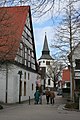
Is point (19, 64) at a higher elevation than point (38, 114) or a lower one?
higher

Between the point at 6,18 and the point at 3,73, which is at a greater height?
the point at 6,18

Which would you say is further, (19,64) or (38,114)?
(19,64)

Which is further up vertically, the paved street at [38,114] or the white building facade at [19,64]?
the white building facade at [19,64]

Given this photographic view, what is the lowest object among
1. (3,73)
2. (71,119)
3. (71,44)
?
(71,119)

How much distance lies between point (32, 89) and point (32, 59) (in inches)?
199

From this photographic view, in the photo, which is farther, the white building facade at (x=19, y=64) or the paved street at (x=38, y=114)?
the white building facade at (x=19, y=64)

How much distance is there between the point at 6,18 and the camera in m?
26.1

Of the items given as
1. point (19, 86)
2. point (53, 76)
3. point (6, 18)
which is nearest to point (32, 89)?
point (19, 86)

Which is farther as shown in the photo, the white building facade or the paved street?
the white building facade

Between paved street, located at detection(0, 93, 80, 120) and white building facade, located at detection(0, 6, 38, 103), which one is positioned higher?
white building facade, located at detection(0, 6, 38, 103)

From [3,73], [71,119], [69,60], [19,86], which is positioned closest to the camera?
[71,119]

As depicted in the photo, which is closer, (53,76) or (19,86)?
(19,86)

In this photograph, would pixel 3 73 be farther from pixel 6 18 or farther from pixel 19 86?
pixel 6 18

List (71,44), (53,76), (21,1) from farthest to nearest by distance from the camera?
(53,76)
(71,44)
(21,1)
